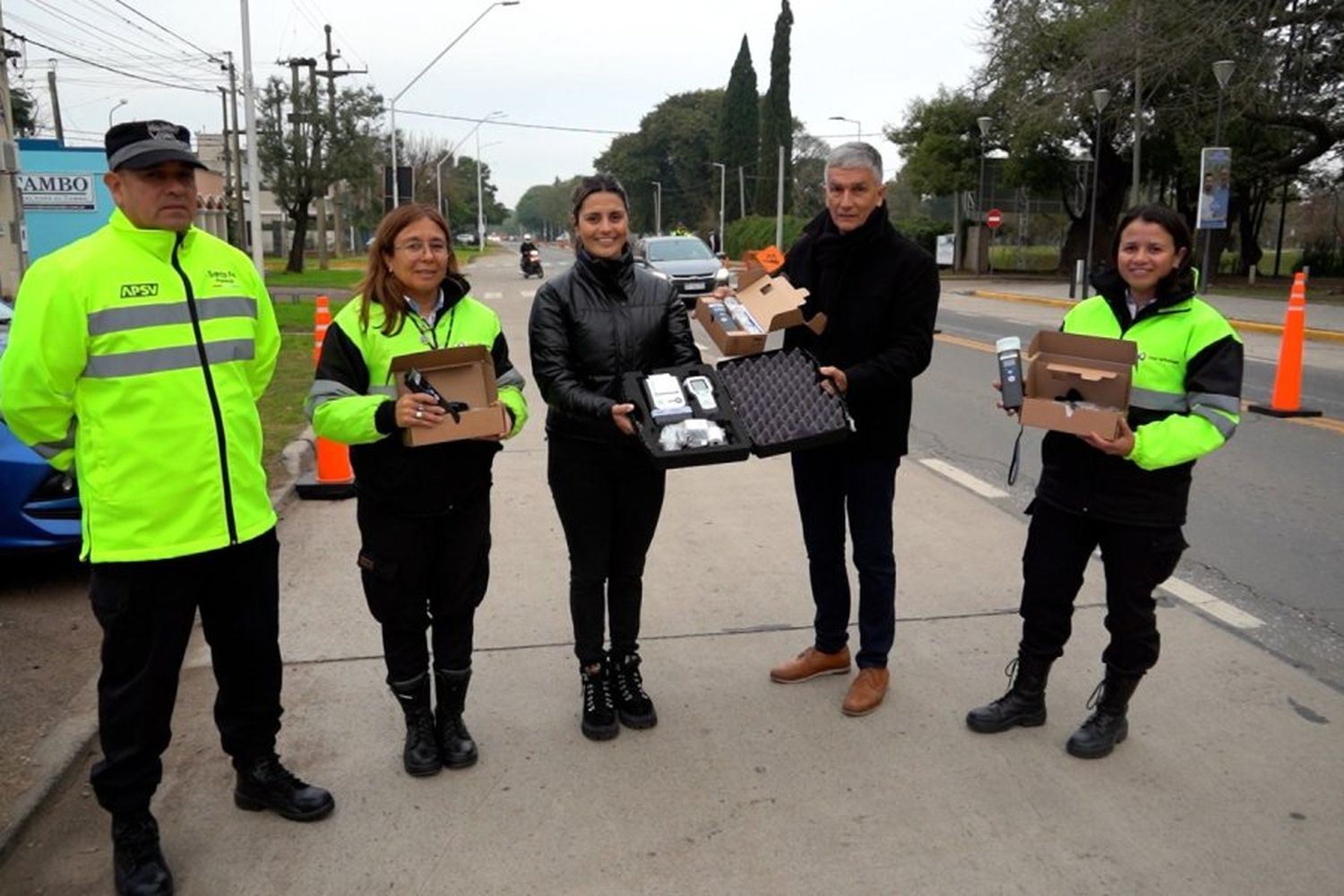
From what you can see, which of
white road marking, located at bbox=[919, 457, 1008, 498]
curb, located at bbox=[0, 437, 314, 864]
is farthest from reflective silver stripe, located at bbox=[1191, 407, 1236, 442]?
white road marking, located at bbox=[919, 457, 1008, 498]

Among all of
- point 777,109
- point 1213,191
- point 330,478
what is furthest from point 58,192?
point 777,109

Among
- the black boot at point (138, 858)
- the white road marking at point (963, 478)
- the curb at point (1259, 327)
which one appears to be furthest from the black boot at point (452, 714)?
the curb at point (1259, 327)

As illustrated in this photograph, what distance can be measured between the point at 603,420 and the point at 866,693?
145cm

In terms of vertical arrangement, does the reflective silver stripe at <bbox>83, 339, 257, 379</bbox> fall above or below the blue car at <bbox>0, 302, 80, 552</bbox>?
above

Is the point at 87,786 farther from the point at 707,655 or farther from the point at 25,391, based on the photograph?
the point at 707,655

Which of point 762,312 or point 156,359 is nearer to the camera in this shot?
point 156,359

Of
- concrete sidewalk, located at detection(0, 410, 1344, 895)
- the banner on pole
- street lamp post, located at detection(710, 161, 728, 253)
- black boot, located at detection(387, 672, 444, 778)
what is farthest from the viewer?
street lamp post, located at detection(710, 161, 728, 253)

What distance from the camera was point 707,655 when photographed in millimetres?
4395

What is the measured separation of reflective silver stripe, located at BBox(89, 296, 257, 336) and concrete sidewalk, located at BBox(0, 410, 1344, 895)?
151cm

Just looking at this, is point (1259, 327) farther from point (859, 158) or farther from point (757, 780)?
point (757, 780)

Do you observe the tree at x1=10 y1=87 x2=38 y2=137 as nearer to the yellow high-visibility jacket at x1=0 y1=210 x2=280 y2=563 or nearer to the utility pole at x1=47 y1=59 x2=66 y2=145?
the utility pole at x1=47 y1=59 x2=66 y2=145

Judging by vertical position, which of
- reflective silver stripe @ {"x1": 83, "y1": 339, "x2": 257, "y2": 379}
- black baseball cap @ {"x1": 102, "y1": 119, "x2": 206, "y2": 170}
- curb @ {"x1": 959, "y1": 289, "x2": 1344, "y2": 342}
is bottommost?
curb @ {"x1": 959, "y1": 289, "x2": 1344, "y2": 342}

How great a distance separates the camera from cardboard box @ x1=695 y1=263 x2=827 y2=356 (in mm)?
3617

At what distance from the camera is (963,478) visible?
7.56 metres
